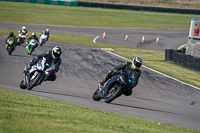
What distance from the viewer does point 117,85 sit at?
9.91 metres

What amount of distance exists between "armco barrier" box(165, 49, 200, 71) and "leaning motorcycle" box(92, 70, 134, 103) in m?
9.36

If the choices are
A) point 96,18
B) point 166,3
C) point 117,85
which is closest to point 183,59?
point 117,85

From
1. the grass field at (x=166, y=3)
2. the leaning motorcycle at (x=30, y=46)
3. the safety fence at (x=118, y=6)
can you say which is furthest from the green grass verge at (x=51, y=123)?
the grass field at (x=166, y=3)

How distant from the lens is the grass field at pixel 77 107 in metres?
5.73

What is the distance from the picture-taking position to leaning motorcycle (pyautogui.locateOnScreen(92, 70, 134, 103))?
31.8 ft

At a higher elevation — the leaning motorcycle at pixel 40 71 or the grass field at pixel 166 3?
the grass field at pixel 166 3

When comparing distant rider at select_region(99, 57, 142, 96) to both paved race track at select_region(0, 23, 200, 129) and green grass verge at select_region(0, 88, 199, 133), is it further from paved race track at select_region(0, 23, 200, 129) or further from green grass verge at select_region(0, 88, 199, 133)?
green grass verge at select_region(0, 88, 199, 133)

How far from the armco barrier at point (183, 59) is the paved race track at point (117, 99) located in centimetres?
272

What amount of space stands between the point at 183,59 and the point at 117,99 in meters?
9.22

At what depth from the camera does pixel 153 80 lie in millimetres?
15078

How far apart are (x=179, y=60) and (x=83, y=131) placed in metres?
15.5

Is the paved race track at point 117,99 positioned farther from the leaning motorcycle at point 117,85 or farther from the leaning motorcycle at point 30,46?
the leaning motorcycle at point 30,46

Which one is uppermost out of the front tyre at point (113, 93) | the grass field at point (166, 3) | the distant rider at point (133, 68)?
the grass field at point (166, 3)

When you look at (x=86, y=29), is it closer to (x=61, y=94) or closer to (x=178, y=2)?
(x=61, y=94)
